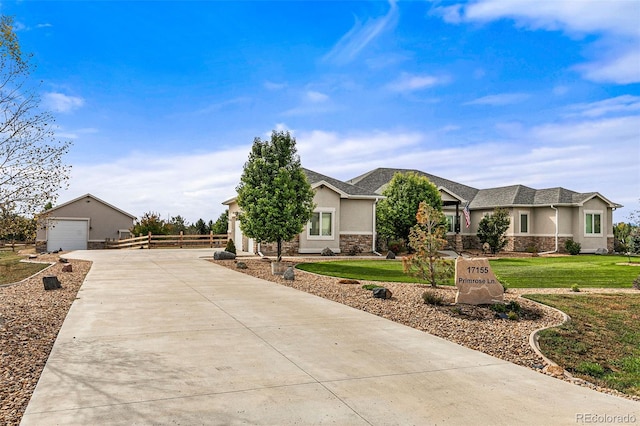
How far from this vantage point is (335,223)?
1085 inches

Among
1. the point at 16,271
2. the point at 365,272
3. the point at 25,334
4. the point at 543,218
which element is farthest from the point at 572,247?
the point at 25,334

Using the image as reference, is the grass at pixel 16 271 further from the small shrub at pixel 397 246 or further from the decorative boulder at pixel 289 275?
the small shrub at pixel 397 246

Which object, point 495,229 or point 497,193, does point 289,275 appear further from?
point 497,193

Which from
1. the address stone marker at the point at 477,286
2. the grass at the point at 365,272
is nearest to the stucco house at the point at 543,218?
the grass at the point at 365,272

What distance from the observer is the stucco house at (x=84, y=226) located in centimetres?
3694

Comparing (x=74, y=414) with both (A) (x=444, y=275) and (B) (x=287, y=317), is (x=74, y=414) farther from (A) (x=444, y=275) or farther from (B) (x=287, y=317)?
(A) (x=444, y=275)

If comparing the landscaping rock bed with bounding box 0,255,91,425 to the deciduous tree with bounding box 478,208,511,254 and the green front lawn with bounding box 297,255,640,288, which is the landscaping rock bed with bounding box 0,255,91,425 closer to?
the green front lawn with bounding box 297,255,640,288

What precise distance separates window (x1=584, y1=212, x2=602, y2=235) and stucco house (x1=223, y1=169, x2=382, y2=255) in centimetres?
1564

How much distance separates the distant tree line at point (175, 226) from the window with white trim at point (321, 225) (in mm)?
13832

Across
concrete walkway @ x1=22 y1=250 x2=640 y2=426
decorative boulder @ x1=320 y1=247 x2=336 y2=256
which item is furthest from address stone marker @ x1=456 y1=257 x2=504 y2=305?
decorative boulder @ x1=320 y1=247 x2=336 y2=256

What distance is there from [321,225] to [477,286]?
17206 mm

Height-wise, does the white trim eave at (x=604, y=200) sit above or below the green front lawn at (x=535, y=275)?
above

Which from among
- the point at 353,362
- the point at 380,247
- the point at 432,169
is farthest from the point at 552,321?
the point at 432,169

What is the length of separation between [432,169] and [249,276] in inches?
1089
